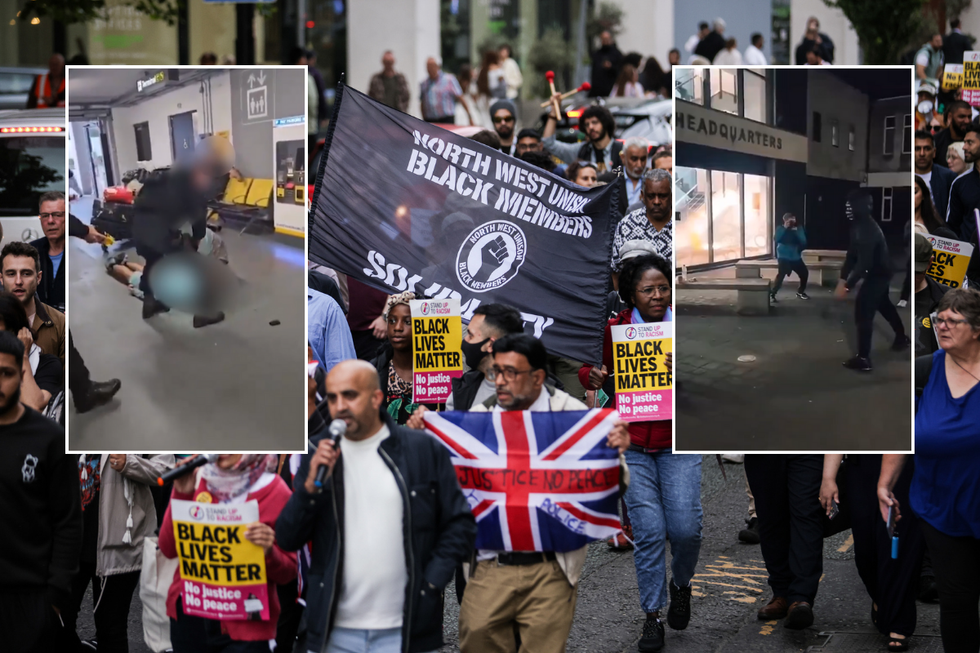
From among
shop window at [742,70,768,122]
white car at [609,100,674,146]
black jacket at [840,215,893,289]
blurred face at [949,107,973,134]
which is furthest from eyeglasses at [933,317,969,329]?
white car at [609,100,674,146]

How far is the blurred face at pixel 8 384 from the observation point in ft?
17.2

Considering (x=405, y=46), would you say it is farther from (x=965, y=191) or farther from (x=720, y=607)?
(x=720, y=607)

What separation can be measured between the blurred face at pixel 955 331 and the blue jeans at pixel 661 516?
5.13 feet

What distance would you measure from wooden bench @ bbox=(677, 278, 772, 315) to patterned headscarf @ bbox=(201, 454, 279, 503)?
189 cm

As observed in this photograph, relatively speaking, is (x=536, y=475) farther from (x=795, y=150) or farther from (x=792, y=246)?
(x=795, y=150)

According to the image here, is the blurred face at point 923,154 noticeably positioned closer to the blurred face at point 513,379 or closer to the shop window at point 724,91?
the shop window at point 724,91

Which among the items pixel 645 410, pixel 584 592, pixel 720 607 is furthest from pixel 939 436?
pixel 584 592

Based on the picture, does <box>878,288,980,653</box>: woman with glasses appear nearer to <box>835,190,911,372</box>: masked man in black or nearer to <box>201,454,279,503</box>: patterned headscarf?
<box>835,190,911,372</box>: masked man in black

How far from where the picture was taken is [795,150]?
225 inches

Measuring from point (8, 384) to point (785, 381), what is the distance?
3.18 metres

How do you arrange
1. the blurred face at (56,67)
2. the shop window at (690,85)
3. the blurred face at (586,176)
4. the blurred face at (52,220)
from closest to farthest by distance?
1. the shop window at (690,85)
2. the blurred face at (52,220)
3. the blurred face at (586,176)
4. the blurred face at (56,67)

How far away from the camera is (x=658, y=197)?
8.70m

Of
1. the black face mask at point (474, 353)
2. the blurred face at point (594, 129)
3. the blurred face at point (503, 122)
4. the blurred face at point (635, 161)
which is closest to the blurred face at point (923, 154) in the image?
the blurred face at point (635, 161)

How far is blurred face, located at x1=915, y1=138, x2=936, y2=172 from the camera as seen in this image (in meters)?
11.2
